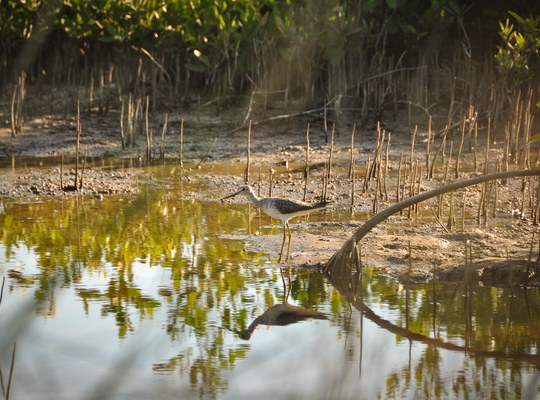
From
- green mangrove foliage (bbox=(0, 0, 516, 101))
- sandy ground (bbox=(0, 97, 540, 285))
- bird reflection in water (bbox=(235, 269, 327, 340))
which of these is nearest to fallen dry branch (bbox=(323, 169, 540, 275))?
sandy ground (bbox=(0, 97, 540, 285))

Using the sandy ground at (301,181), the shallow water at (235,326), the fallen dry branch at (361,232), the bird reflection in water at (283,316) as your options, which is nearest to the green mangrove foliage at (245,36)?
the sandy ground at (301,181)

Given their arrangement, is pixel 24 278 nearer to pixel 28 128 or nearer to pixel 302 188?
pixel 302 188

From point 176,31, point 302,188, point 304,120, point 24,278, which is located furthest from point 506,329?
point 176,31

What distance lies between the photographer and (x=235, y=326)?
5.90 m

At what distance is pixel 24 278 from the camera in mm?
6980

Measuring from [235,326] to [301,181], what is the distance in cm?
544

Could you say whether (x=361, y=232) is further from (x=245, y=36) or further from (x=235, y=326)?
(x=245, y=36)

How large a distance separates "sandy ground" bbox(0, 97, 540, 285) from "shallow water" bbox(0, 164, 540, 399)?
0.34 meters

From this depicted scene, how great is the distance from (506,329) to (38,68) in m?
13.2

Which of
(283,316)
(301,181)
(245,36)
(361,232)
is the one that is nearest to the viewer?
(283,316)

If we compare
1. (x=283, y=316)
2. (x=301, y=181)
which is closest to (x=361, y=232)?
(x=283, y=316)

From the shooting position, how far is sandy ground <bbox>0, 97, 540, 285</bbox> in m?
7.51

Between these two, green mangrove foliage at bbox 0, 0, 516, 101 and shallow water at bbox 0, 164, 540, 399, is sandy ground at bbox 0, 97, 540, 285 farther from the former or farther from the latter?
green mangrove foliage at bbox 0, 0, 516, 101

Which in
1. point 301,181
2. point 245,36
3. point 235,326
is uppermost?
point 245,36
